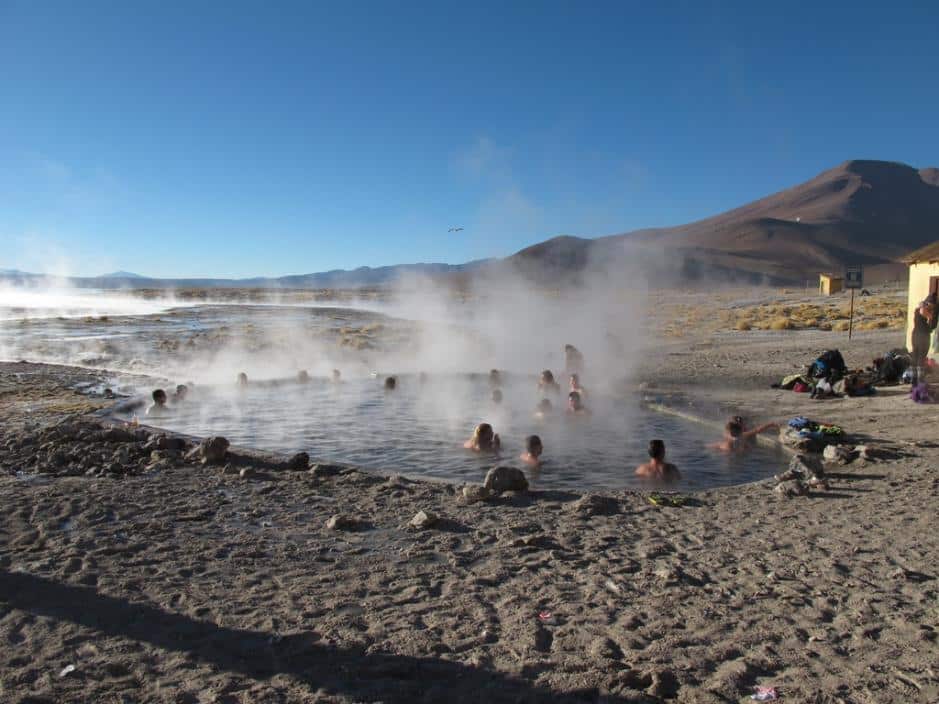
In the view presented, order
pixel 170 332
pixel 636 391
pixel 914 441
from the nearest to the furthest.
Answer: pixel 914 441 → pixel 636 391 → pixel 170 332

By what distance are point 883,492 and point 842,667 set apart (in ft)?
11.7

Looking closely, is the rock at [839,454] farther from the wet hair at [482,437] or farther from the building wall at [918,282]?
the building wall at [918,282]

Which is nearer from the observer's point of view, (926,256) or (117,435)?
(117,435)

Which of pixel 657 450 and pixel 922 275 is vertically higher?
pixel 922 275

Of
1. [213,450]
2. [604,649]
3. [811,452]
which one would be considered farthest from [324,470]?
[811,452]

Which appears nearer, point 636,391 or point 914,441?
point 914,441

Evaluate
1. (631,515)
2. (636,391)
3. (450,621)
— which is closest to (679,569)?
(631,515)

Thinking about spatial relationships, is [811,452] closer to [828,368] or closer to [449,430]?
[828,368]

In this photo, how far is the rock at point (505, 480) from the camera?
260 inches

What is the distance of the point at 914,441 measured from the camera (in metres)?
8.13

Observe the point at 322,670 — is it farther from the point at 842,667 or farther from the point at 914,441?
the point at 914,441

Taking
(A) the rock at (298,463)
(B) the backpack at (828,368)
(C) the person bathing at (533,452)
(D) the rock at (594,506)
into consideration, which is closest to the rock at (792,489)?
(D) the rock at (594,506)

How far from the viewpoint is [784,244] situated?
139m

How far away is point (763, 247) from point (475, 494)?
14607 centimetres
